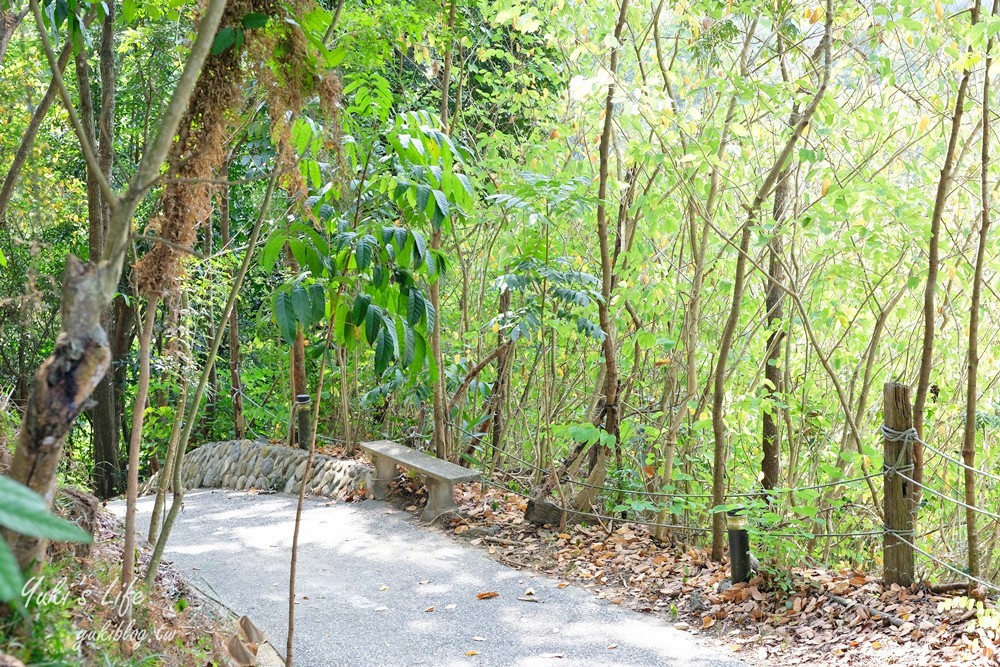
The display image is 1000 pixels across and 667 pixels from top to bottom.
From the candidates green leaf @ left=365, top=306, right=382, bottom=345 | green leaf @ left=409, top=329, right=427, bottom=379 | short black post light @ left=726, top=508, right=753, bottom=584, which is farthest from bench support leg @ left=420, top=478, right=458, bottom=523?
green leaf @ left=365, top=306, right=382, bottom=345

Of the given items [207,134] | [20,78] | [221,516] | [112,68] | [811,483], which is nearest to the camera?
[207,134]

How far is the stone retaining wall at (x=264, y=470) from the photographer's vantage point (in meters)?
7.78

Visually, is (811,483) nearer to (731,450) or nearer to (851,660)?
(731,450)

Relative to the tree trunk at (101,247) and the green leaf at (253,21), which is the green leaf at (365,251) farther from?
the tree trunk at (101,247)

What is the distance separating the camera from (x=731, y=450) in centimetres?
657

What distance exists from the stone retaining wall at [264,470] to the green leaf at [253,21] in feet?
17.1

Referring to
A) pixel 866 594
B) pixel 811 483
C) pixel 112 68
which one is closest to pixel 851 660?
pixel 866 594

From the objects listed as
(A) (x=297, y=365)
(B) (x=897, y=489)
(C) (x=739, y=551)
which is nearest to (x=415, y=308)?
(C) (x=739, y=551)

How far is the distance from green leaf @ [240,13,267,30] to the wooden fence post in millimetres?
3506

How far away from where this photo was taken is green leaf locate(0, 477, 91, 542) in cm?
83

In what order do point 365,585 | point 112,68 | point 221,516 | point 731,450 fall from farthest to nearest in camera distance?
point 112,68 → point 221,516 → point 731,450 → point 365,585

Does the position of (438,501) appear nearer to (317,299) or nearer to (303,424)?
(303,424)

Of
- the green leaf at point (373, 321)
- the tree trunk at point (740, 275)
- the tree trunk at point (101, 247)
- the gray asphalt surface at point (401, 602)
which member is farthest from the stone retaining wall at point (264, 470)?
the green leaf at point (373, 321)

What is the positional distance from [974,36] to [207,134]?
3179 mm
